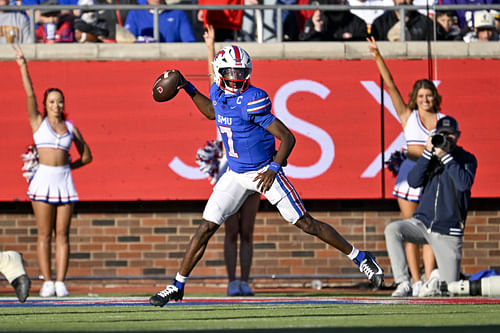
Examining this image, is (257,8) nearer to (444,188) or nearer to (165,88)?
(444,188)

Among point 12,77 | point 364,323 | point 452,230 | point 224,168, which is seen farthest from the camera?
point 12,77

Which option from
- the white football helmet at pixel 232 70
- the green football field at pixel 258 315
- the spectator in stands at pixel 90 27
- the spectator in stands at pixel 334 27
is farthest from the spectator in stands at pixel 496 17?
the white football helmet at pixel 232 70

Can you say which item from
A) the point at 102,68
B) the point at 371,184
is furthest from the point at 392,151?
the point at 102,68

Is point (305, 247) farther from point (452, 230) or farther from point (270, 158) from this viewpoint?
point (270, 158)

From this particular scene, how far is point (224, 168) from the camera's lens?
10875 millimetres

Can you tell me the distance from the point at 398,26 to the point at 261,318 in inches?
274

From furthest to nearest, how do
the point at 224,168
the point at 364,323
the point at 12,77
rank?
the point at 12,77
the point at 224,168
the point at 364,323

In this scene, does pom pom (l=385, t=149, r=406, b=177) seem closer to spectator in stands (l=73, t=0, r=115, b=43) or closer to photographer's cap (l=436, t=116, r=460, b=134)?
photographer's cap (l=436, t=116, r=460, b=134)

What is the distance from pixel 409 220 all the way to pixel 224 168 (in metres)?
2.07

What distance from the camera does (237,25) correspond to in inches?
520

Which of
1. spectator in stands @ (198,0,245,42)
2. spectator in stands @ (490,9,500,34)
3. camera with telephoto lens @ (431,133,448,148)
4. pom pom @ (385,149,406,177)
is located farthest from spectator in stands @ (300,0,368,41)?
camera with telephoto lens @ (431,133,448,148)

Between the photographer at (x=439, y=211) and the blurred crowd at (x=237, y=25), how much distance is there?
3240 mm

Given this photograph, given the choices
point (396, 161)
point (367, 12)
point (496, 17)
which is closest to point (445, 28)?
point (496, 17)

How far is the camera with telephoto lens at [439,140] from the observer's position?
1002 cm
